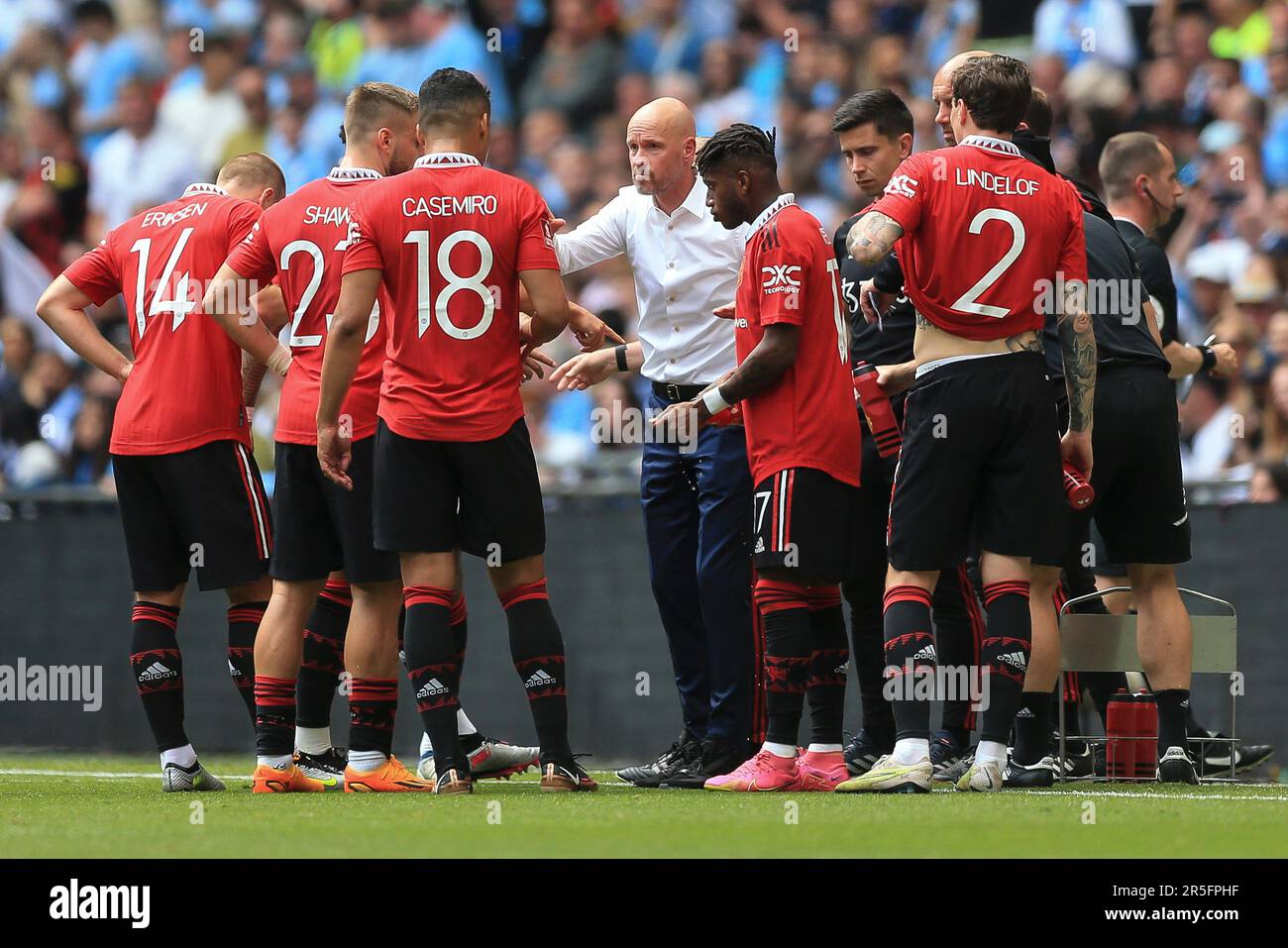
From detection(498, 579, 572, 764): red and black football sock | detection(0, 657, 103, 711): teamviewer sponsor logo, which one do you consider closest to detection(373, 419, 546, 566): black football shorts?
detection(498, 579, 572, 764): red and black football sock

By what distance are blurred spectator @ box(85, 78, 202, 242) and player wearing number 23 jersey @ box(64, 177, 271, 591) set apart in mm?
8231

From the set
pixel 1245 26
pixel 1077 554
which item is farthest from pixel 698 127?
pixel 1077 554

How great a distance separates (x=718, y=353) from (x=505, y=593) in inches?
51.3

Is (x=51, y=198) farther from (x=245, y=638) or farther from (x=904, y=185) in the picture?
A: (x=904, y=185)

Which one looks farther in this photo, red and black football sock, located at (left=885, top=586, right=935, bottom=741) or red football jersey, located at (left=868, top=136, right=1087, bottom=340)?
red football jersey, located at (left=868, top=136, right=1087, bottom=340)

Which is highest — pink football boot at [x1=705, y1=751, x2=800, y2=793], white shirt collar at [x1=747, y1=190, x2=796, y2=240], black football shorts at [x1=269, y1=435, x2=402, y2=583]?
white shirt collar at [x1=747, y1=190, x2=796, y2=240]

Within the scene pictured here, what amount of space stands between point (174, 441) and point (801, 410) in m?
2.17

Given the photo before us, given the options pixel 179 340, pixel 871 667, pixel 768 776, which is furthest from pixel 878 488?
pixel 179 340

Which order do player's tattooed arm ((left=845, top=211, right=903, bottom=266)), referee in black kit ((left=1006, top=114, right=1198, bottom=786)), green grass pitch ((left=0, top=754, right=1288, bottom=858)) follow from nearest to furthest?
green grass pitch ((left=0, top=754, right=1288, bottom=858))
player's tattooed arm ((left=845, top=211, right=903, bottom=266))
referee in black kit ((left=1006, top=114, right=1198, bottom=786))

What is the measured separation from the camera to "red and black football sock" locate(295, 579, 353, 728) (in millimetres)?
6871

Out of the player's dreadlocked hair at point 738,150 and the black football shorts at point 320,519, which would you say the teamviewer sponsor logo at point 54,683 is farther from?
the player's dreadlocked hair at point 738,150

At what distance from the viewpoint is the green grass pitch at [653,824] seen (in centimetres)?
453

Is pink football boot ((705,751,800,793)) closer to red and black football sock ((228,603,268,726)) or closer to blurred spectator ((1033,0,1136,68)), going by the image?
red and black football sock ((228,603,268,726))
